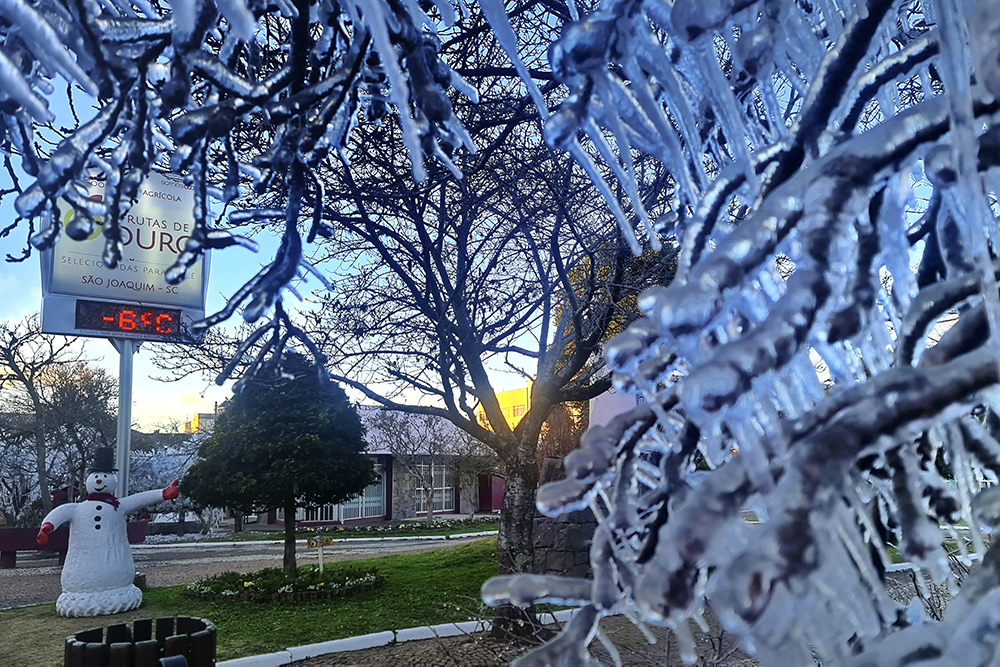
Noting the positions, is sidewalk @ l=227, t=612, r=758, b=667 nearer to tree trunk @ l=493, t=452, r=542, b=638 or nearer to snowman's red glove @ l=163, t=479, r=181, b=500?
tree trunk @ l=493, t=452, r=542, b=638

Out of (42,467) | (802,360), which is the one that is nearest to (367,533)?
(42,467)

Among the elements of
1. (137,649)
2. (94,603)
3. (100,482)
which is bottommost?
(94,603)

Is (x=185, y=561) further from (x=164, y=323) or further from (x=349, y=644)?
(x=349, y=644)

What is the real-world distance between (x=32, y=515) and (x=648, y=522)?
26.0m

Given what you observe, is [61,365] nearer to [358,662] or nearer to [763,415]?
[358,662]

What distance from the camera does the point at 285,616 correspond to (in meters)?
9.08

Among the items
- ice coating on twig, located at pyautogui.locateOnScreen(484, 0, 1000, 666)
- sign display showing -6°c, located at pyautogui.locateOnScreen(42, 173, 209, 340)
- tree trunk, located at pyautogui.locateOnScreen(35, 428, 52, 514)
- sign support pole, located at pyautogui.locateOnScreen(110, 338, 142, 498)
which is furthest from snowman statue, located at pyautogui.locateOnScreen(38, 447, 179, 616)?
tree trunk, located at pyautogui.locateOnScreen(35, 428, 52, 514)

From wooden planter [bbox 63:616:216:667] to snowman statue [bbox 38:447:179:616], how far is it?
5871 mm

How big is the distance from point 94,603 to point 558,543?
21.1 feet

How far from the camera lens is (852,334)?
880mm

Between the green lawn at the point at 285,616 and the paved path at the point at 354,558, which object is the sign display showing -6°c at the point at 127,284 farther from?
the green lawn at the point at 285,616

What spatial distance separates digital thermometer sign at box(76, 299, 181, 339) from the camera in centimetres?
1452

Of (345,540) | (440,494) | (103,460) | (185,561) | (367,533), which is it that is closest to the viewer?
(103,460)

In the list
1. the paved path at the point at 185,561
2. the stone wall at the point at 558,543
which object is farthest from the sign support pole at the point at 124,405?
the stone wall at the point at 558,543
